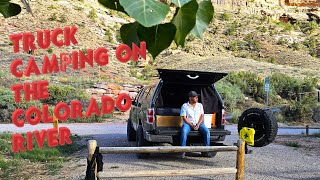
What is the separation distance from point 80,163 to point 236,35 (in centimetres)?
3891

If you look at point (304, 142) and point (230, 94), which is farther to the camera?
point (230, 94)

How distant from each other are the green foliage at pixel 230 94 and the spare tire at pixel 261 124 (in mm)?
13002

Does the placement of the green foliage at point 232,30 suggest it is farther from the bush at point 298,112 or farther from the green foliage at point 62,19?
the bush at point 298,112

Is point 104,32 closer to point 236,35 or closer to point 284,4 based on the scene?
point 236,35

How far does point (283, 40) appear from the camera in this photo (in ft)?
144

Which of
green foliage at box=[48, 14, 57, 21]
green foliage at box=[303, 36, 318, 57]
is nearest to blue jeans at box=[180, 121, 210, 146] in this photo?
green foliage at box=[48, 14, 57, 21]

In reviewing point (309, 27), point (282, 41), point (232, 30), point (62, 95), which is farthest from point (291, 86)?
point (309, 27)

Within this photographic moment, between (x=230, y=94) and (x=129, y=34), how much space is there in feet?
69.4

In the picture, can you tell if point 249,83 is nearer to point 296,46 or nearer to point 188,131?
point 188,131

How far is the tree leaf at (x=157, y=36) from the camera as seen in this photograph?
2.61 ft

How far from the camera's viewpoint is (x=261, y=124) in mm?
7965

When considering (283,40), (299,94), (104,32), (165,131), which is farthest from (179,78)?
(283,40)

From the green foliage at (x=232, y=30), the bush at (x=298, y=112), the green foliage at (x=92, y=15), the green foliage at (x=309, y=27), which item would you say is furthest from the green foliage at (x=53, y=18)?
the green foliage at (x=309, y=27)

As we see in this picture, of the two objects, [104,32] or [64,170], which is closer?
[64,170]
